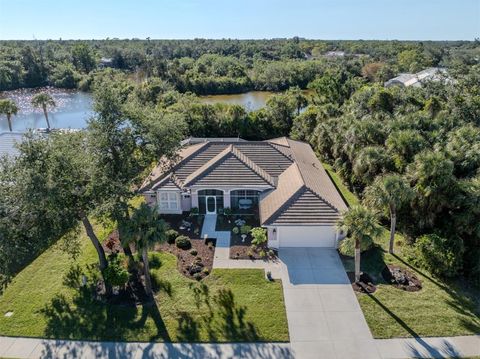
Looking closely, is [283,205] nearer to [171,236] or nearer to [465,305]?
[171,236]

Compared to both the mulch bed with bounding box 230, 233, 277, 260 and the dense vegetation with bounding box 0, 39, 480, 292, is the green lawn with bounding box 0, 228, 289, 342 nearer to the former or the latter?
the mulch bed with bounding box 230, 233, 277, 260

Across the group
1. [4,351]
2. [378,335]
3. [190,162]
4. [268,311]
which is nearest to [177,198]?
[190,162]

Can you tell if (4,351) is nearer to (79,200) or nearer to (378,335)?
(79,200)

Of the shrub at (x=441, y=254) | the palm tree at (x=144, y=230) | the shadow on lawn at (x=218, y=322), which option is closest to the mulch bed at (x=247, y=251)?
the shadow on lawn at (x=218, y=322)

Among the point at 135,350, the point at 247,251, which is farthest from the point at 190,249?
the point at 135,350

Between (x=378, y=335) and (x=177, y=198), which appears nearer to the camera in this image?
(x=378, y=335)

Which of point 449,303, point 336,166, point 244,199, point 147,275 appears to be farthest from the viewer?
point 336,166

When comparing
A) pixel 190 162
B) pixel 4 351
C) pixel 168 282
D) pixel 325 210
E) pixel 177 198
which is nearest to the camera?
pixel 4 351
